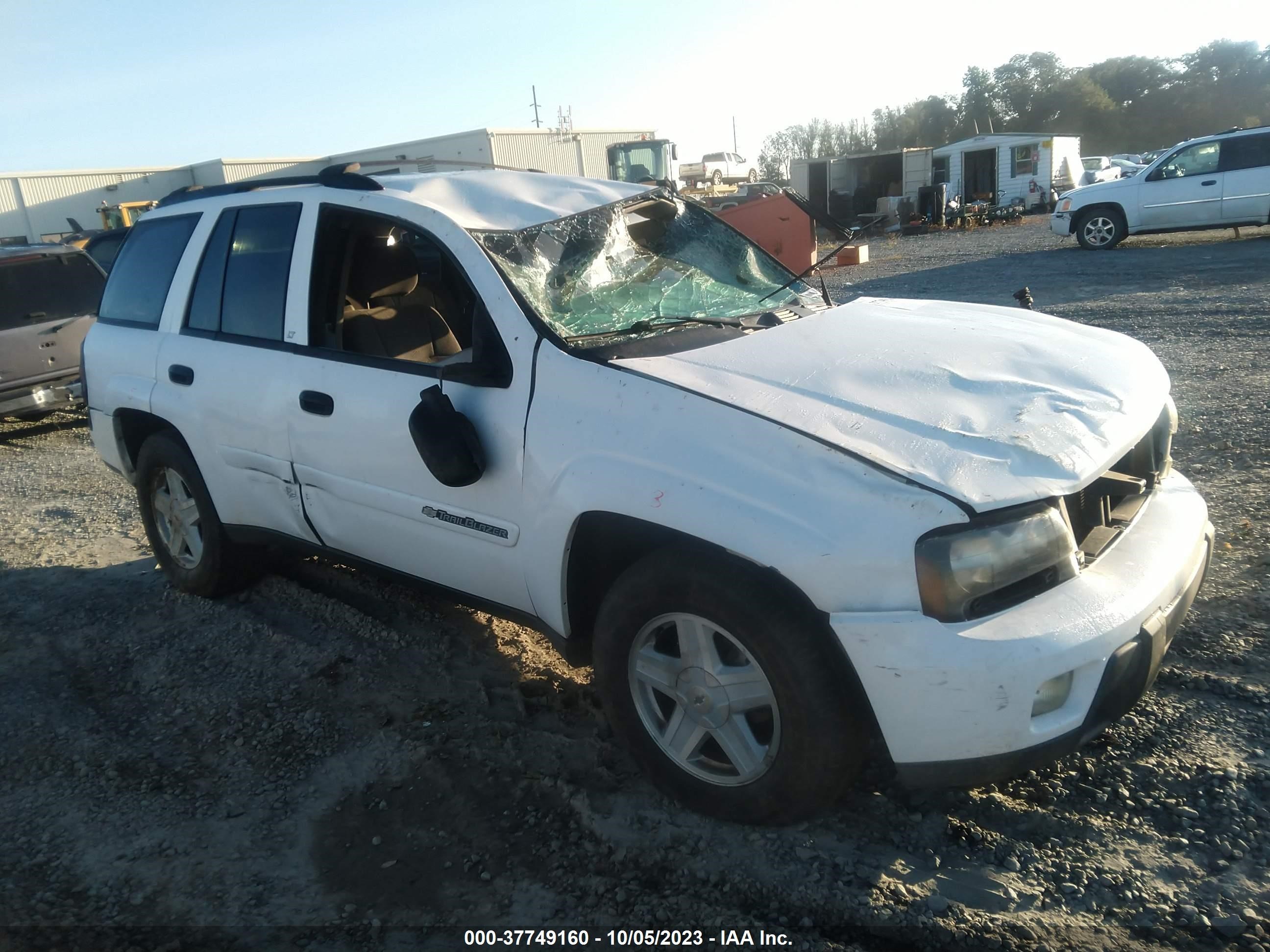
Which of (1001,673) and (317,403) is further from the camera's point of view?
(317,403)

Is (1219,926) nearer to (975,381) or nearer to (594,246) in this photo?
(975,381)

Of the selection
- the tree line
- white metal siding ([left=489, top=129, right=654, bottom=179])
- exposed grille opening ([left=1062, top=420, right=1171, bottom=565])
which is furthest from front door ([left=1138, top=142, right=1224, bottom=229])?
the tree line

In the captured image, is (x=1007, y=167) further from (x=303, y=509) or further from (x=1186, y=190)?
(x=303, y=509)

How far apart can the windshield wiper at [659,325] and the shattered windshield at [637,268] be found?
15mm

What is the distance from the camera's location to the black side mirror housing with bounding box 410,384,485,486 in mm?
2889

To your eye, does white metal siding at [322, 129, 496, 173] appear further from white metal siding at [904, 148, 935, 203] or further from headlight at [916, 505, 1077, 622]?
headlight at [916, 505, 1077, 622]

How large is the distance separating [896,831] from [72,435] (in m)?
9.01

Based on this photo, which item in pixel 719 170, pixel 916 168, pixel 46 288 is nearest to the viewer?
pixel 46 288

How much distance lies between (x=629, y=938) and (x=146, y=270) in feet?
12.8

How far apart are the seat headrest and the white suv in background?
16495mm

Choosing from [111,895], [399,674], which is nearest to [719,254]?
[399,674]

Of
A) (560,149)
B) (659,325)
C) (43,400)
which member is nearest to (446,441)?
(659,325)

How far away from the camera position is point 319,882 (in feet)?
8.57

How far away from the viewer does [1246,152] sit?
1590 centimetres
